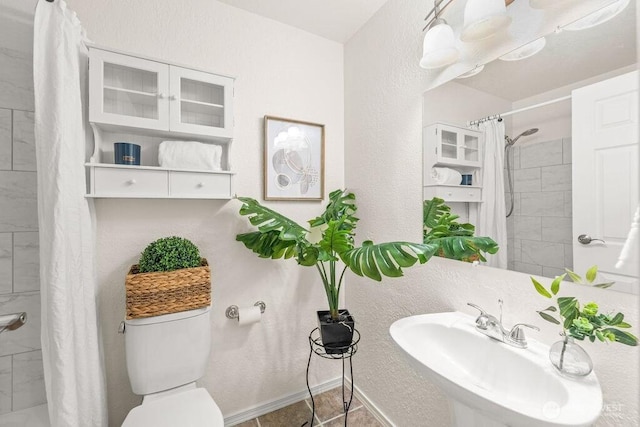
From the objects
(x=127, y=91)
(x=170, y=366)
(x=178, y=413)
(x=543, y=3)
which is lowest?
(x=178, y=413)

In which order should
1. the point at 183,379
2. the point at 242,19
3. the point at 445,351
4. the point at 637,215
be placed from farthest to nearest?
the point at 242,19 < the point at 183,379 < the point at 445,351 < the point at 637,215

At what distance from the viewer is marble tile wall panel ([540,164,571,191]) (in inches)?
32.8

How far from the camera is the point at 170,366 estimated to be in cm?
123

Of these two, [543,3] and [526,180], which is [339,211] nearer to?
[526,180]

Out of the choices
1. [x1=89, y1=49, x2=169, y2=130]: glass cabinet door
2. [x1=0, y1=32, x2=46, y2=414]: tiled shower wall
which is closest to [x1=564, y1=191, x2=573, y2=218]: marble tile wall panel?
[x1=89, y1=49, x2=169, y2=130]: glass cabinet door

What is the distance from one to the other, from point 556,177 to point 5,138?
2.22 metres

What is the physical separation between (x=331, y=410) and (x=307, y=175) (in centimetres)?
→ 156

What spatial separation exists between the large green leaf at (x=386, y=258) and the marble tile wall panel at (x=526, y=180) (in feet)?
1.28

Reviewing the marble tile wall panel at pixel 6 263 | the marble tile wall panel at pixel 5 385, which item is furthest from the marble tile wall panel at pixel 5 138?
the marble tile wall panel at pixel 5 385

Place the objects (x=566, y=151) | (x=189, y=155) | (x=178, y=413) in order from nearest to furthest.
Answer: (x=566, y=151), (x=178, y=413), (x=189, y=155)

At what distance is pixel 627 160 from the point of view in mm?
705

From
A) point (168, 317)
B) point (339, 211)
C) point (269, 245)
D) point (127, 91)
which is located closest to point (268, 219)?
point (269, 245)

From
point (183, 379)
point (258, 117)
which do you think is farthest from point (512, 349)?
point (258, 117)

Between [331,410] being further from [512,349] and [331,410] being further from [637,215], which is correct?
[637,215]
